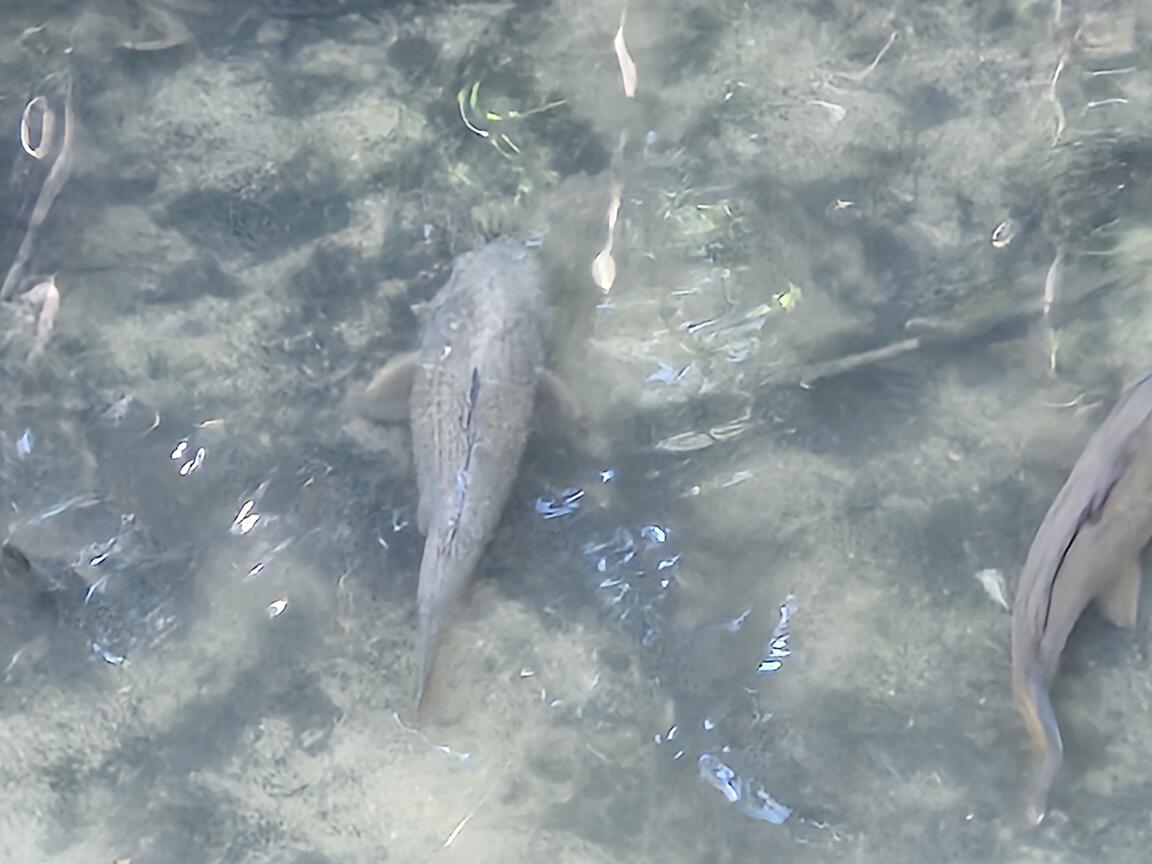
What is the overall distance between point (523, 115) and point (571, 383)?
3.31 feet

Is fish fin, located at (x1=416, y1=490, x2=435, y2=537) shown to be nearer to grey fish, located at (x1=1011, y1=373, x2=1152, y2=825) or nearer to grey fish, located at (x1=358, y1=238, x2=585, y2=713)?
grey fish, located at (x1=358, y1=238, x2=585, y2=713)

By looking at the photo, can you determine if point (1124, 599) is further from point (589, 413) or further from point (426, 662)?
point (426, 662)

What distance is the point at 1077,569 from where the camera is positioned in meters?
3.19

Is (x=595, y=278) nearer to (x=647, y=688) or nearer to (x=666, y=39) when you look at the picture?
(x=666, y=39)

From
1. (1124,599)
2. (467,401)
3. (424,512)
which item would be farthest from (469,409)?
(1124,599)

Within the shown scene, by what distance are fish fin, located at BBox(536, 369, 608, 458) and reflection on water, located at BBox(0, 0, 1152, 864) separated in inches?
2.1

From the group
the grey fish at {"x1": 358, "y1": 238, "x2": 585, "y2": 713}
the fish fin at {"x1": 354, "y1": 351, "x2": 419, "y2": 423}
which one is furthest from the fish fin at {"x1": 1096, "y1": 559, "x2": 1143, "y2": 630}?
the fish fin at {"x1": 354, "y1": 351, "x2": 419, "y2": 423}

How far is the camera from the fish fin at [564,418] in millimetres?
3709

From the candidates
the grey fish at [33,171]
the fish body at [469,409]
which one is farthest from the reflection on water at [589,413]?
the fish body at [469,409]

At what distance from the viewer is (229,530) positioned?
3.77 meters

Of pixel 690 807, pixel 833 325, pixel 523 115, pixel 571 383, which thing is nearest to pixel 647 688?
pixel 690 807

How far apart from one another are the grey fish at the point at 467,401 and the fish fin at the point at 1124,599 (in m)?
1.66

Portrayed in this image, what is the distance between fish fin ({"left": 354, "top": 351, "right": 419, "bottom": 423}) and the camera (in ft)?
12.4

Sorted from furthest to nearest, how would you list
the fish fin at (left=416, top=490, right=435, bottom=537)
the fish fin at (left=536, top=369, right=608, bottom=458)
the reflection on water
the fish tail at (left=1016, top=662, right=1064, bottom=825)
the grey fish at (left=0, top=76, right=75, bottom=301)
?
the grey fish at (left=0, top=76, right=75, bottom=301), the fish fin at (left=536, top=369, right=608, bottom=458), the fish fin at (left=416, top=490, right=435, bottom=537), the reflection on water, the fish tail at (left=1016, top=662, right=1064, bottom=825)
